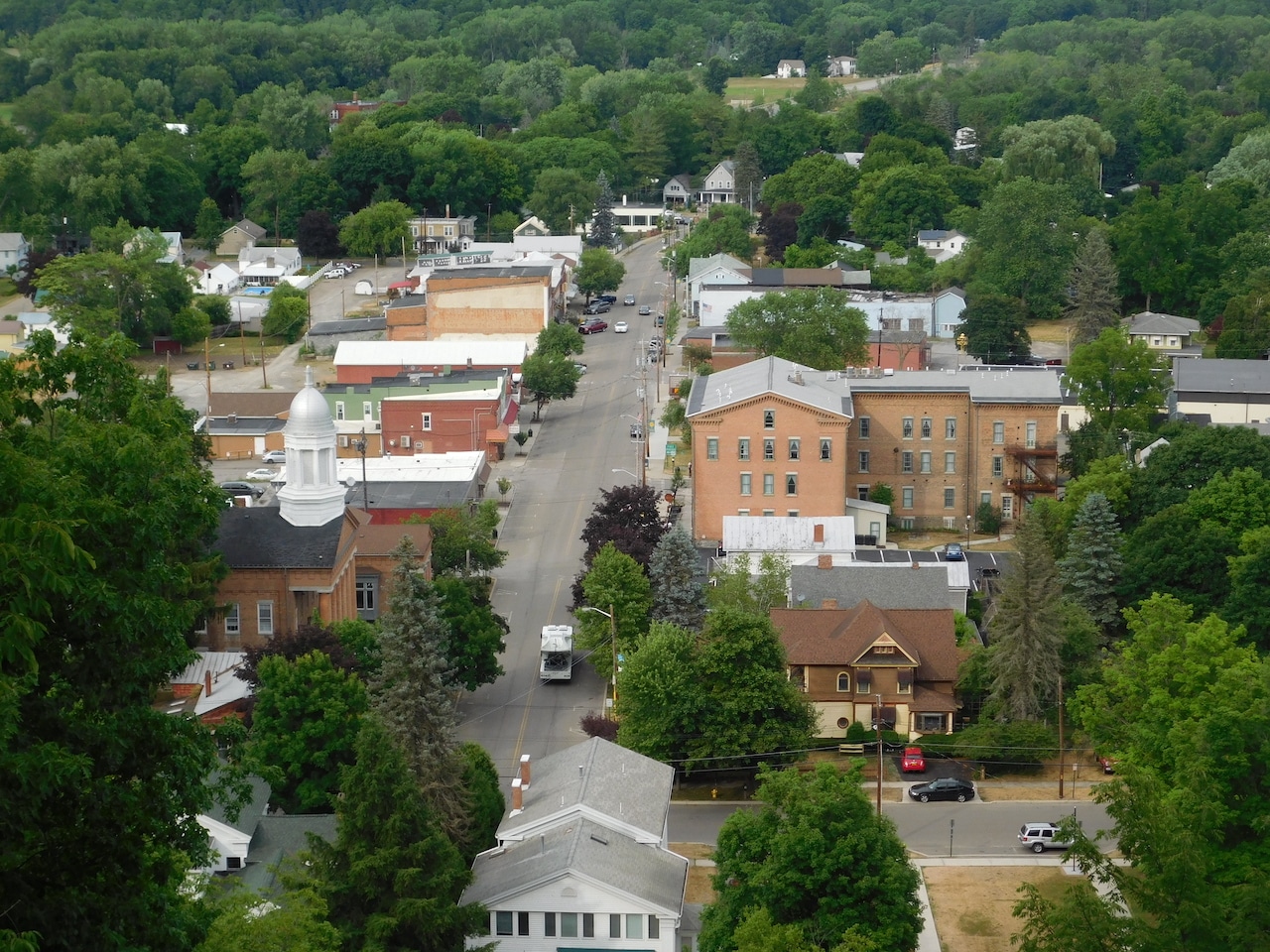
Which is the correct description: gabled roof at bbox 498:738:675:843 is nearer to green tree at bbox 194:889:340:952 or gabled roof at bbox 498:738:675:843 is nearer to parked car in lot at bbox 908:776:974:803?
parked car in lot at bbox 908:776:974:803

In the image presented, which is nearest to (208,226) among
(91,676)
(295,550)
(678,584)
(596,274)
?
(596,274)

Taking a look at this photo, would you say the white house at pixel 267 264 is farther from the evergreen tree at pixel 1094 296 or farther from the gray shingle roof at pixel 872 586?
the gray shingle roof at pixel 872 586

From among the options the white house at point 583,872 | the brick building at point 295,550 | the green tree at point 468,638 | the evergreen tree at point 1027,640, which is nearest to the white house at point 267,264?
the brick building at point 295,550

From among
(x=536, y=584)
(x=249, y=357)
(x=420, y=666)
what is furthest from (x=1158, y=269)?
(x=420, y=666)

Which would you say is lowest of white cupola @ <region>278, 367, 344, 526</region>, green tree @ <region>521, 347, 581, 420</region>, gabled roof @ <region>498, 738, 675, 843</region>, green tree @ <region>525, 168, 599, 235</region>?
gabled roof @ <region>498, 738, 675, 843</region>

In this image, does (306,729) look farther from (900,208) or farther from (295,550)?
(900,208)

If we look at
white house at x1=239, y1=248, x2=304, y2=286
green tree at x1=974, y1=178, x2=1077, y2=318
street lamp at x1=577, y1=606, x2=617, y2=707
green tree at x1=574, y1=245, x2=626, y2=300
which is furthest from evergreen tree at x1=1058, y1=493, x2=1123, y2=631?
white house at x1=239, y1=248, x2=304, y2=286

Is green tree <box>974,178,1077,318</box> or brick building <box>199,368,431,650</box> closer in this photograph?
brick building <box>199,368,431,650</box>
